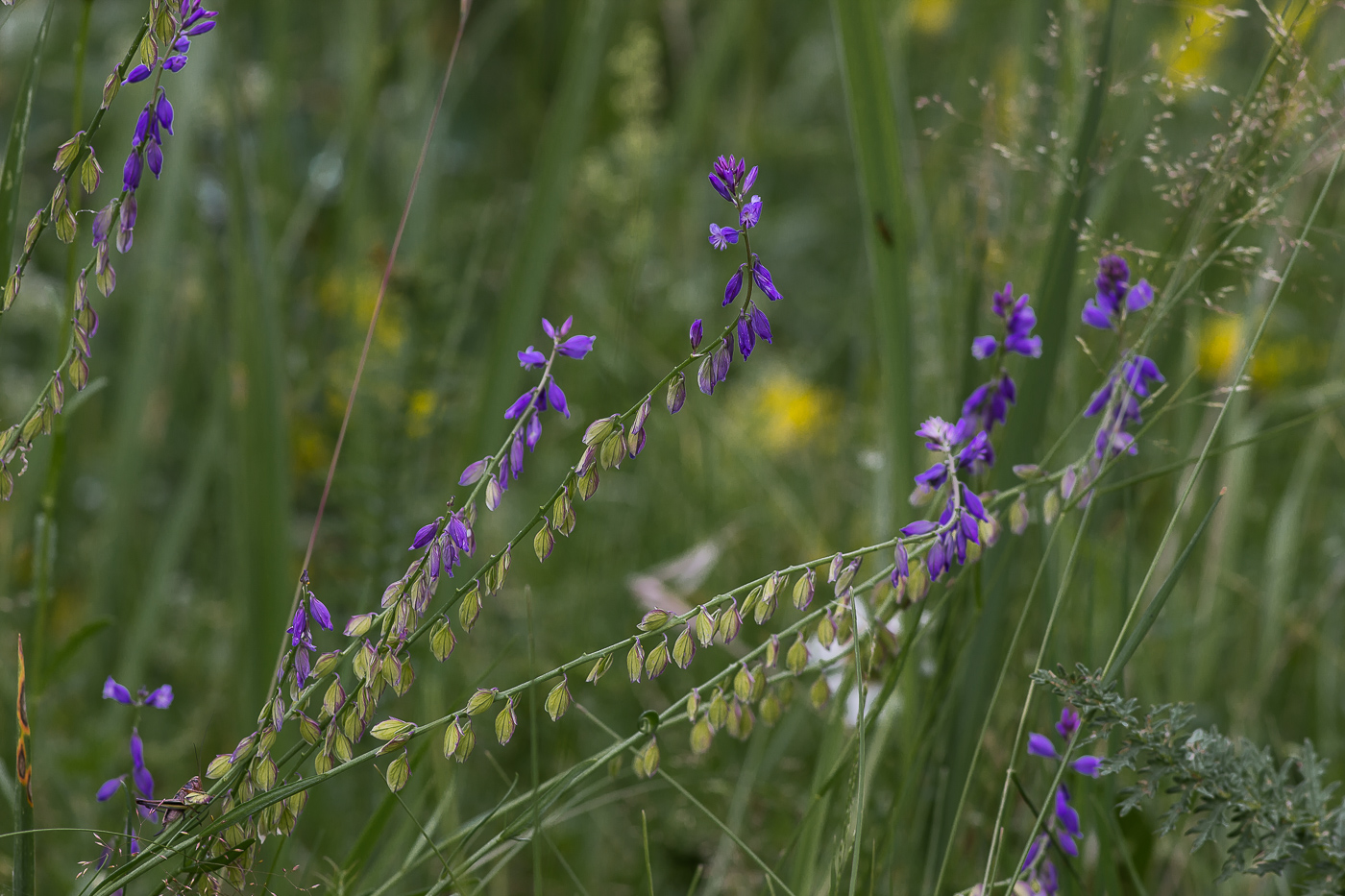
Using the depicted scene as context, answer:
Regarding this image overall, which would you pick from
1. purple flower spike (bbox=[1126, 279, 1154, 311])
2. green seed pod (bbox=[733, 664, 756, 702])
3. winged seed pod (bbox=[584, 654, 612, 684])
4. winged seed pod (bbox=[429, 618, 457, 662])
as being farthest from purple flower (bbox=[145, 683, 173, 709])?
purple flower spike (bbox=[1126, 279, 1154, 311])

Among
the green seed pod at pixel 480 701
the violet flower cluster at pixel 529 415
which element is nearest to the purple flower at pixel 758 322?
the violet flower cluster at pixel 529 415

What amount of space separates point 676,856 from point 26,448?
1.12m

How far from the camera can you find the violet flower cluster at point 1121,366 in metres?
1.01

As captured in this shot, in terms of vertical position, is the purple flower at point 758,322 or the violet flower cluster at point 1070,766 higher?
the purple flower at point 758,322

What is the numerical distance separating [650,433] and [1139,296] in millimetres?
1615

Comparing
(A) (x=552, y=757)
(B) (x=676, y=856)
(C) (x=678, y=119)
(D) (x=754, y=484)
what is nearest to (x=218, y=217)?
(C) (x=678, y=119)

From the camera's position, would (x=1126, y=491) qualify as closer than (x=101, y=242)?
No

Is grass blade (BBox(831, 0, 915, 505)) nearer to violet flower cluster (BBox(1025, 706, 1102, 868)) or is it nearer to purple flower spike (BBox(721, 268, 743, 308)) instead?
violet flower cluster (BBox(1025, 706, 1102, 868))

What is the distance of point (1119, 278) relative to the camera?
1033 mm

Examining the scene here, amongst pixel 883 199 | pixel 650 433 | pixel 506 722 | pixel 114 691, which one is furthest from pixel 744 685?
pixel 650 433

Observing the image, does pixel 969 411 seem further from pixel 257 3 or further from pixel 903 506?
pixel 257 3

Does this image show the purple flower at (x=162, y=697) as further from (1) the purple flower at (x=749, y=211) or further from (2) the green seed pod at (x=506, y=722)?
(1) the purple flower at (x=749, y=211)

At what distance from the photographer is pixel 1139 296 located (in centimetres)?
102

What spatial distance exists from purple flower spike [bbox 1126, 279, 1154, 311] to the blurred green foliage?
57mm
